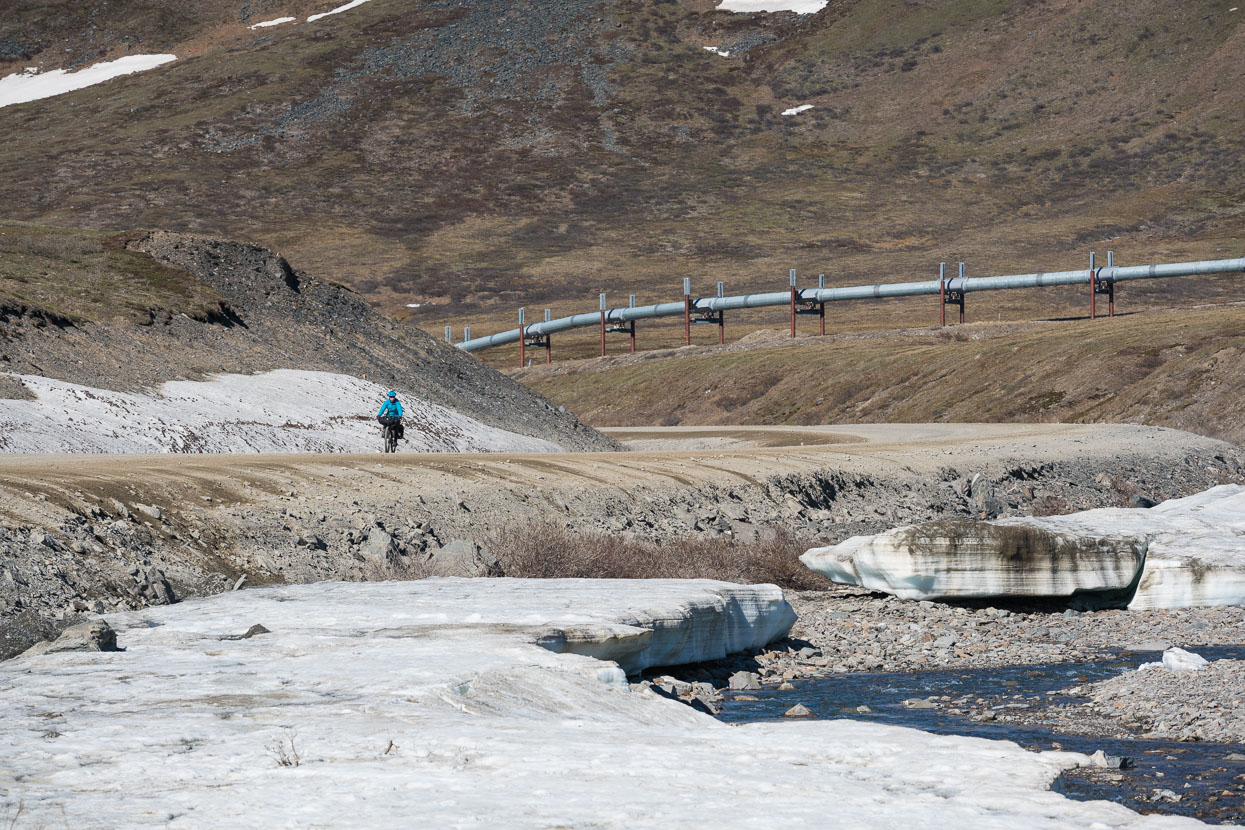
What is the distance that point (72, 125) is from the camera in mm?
170250

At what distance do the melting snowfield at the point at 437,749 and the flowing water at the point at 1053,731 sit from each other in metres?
0.56

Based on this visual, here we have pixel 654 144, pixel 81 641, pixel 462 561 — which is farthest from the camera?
pixel 654 144

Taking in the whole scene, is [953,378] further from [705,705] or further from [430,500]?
[705,705]

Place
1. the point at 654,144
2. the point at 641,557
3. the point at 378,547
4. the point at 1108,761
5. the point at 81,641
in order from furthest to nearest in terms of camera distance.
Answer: the point at 654,144 < the point at 641,557 < the point at 378,547 < the point at 81,641 < the point at 1108,761

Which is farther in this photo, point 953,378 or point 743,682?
point 953,378

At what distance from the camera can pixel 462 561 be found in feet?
63.7

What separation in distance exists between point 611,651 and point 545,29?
178 m

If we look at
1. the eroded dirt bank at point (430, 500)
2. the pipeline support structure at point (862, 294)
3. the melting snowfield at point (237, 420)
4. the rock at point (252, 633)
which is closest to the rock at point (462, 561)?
the eroded dirt bank at point (430, 500)

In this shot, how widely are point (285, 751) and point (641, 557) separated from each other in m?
12.5

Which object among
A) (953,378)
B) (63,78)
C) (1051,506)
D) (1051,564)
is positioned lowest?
(1051,506)

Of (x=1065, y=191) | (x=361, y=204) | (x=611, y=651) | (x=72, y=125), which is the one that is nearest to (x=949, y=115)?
(x=1065, y=191)

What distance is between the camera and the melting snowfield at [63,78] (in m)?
185

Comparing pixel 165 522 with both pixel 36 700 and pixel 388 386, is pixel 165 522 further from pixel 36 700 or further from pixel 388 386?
pixel 388 386

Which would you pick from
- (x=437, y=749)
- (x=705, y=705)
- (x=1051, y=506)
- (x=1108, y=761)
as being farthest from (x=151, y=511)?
(x=1051, y=506)
